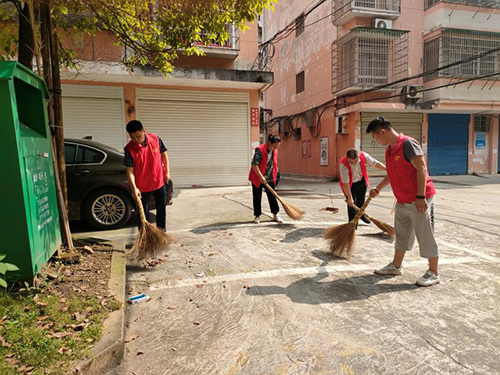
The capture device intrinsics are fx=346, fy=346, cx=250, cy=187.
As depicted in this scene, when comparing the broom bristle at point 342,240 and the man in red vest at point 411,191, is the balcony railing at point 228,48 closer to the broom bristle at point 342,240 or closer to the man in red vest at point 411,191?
the broom bristle at point 342,240

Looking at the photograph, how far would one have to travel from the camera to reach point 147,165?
446cm

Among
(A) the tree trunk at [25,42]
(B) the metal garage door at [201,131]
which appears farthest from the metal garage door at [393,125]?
(A) the tree trunk at [25,42]

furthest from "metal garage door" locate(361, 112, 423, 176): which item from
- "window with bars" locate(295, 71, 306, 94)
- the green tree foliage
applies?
the green tree foliage

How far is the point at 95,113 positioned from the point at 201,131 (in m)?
3.52

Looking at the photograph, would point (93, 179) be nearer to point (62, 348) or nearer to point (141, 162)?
point (141, 162)

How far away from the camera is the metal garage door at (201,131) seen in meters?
12.0

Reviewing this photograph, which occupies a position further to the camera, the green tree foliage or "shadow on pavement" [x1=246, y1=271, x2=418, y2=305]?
the green tree foliage

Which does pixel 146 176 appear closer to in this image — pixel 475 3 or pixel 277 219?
pixel 277 219

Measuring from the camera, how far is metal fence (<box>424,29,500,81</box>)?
15.7 meters

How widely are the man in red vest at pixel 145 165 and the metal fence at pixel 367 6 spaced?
13.4 meters

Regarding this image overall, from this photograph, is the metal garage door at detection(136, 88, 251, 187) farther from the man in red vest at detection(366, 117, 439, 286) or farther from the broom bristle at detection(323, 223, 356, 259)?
the man in red vest at detection(366, 117, 439, 286)

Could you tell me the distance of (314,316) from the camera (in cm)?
284

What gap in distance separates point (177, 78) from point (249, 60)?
3.39 metres

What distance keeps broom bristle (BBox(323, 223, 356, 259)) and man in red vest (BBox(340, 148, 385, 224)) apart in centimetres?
91
